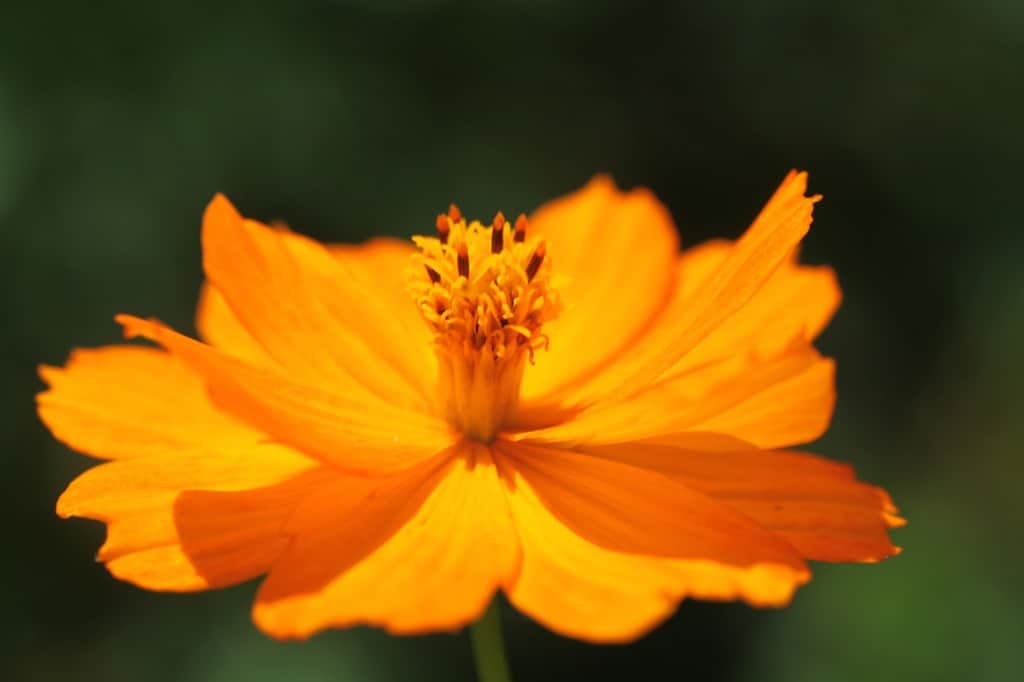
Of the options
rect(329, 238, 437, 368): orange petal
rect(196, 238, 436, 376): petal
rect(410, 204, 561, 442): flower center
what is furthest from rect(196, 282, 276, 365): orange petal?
rect(410, 204, 561, 442): flower center

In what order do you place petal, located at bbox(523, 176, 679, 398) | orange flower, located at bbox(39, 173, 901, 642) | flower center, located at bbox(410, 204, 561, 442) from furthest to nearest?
petal, located at bbox(523, 176, 679, 398) < flower center, located at bbox(410, 204, 561, 442) < orange flower, located at bbox(39, 173, 901, 642)

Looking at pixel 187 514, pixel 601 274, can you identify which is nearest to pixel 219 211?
pixel 187 514

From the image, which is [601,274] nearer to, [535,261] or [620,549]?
[535,261]

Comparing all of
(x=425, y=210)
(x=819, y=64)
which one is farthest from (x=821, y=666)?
(x=819, y=64)

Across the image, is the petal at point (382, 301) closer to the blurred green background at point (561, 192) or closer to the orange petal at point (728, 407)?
the orange petal at point (728, 407)

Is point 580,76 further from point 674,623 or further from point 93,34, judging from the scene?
point 674,623

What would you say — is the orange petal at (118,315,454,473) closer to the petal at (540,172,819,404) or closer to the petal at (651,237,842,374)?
the petal at (540,172,819,404)

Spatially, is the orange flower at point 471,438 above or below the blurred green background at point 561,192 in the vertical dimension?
below

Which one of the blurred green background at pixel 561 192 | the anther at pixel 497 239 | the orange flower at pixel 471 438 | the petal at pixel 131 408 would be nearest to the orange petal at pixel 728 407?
the orange flower at pixel 471 438
